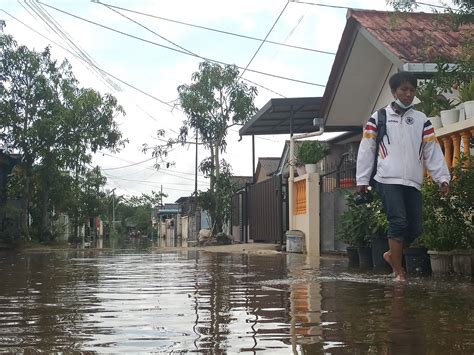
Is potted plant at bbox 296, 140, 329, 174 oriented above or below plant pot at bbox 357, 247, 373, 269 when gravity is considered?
above

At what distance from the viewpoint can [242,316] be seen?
3.45m

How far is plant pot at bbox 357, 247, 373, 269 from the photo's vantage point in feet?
24.1

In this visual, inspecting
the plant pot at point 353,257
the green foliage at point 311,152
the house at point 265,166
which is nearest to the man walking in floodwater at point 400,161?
the plant pot at point 353,257

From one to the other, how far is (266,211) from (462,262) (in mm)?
11774

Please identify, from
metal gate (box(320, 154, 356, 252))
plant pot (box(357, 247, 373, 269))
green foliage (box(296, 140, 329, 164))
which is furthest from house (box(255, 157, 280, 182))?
plant pot (box(357, 247, 373, 269))

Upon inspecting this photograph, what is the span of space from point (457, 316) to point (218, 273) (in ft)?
12.4

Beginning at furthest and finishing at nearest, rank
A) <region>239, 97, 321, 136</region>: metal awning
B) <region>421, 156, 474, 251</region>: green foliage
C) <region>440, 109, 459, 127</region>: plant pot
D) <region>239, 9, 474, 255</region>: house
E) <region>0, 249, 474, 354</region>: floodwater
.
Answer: <region>239, 97, 321, 136</region>: metal awning
<region>239, 9, 474, 255</region>: house
<region>440, 109, 459, 127</region>: plant pot
<region>421, 156, 474, 251</region>: green foliage
<region>0, 249, 474, 354</region>: floodwater

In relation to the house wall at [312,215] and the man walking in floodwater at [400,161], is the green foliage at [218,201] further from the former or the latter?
the man walking in floodwater at [400,161]

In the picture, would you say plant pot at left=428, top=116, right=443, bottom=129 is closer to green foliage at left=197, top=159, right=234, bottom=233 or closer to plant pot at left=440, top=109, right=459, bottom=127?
plant pot at left=440, top=109, right=459, bottom=127

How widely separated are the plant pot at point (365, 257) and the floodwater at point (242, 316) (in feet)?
5.11

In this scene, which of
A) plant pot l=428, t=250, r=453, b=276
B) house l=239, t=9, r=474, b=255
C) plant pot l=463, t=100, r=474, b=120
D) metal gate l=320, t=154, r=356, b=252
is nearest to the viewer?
plant pot l=428, t=250, r=453, b=276

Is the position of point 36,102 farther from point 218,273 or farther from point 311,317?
point 311,317

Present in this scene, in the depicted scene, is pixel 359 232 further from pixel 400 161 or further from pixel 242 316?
pixel 242 316

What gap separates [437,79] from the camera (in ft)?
24.5
